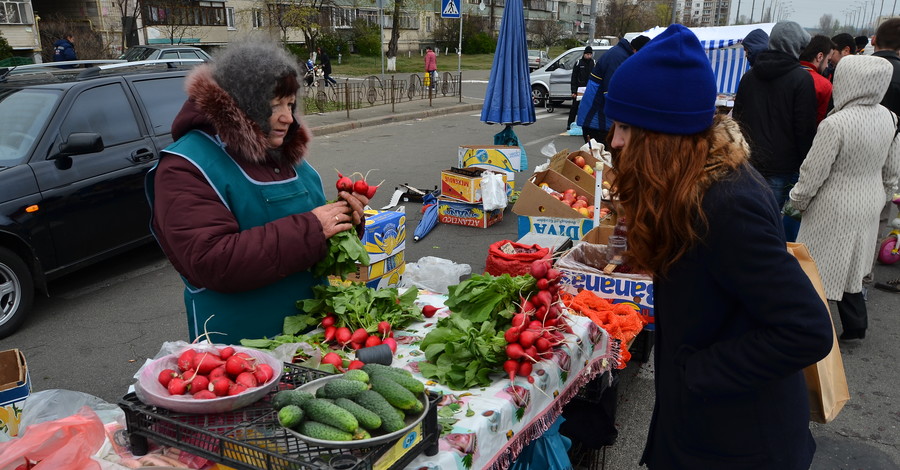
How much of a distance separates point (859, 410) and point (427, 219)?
16.1ft

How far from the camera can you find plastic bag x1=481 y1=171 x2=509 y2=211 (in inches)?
312

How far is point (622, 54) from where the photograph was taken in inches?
344

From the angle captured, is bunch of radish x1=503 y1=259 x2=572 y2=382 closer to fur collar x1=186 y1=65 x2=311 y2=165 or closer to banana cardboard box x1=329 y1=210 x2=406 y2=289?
fur collar x1=186 y1=65 x2=311 y2=165

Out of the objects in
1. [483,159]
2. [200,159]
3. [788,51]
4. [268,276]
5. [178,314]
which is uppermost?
[788,51]

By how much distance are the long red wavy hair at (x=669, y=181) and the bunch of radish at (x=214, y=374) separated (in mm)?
1137

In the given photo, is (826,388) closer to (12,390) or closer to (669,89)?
(669,89)

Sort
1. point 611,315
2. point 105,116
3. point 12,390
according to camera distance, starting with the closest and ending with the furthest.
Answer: point 12,390, point 611,315, point 105,116

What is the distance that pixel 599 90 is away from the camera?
896cm

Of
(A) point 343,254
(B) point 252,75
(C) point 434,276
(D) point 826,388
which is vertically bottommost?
(C) point 434,276

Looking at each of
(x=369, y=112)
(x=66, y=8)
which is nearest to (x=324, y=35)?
(x=66, y=8)

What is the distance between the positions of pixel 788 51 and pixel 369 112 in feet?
46.0

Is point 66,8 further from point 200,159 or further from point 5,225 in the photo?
point 200,159

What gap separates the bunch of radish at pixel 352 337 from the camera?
2551 millimetres

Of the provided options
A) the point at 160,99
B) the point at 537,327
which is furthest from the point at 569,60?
the point at 537,327
